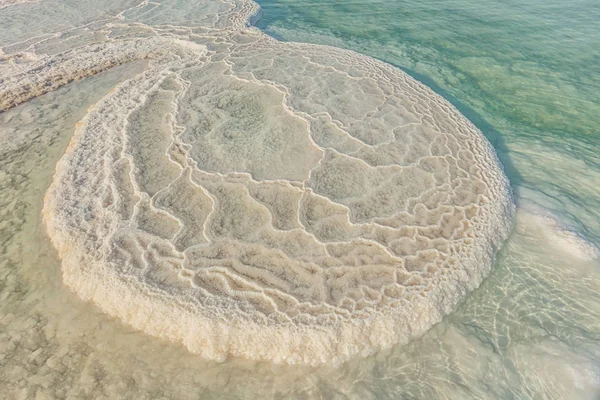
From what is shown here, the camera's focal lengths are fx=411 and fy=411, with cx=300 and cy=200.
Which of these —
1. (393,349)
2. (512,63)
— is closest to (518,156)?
(512,63)

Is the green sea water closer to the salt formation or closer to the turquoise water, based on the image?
the turquoise water

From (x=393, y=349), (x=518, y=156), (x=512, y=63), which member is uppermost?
(x=512, y=63)

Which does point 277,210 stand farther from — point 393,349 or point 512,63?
point 512,63

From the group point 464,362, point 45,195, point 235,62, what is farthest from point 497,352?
point 235,62

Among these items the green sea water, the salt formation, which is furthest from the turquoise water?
the salt formation

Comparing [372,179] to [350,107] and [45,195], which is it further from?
[45,195]

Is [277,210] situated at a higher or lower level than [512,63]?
lower

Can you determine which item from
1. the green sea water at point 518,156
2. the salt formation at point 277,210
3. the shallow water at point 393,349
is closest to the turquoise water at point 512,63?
the green sea water at point 518,156
